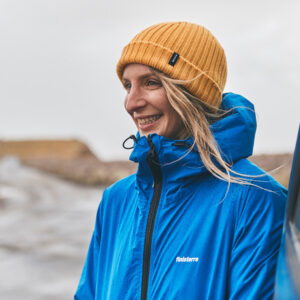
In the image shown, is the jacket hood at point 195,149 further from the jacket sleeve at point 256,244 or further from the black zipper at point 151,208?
the jacket sleeve at point 256,244

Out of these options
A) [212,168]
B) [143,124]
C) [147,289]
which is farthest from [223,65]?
[147,289]

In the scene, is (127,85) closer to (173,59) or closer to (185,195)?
(173,59)

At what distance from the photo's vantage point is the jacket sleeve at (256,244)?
1.49 metres

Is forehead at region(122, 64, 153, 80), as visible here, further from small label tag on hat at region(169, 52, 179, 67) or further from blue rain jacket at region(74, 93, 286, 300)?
blue rain jacket at region(74, 93, 286, 300)

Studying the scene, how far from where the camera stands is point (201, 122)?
1.83 metres

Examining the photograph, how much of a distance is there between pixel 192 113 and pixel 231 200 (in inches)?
17.3

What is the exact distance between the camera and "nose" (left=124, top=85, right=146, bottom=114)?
1904 millimetres

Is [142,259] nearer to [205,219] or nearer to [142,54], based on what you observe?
[205,219]

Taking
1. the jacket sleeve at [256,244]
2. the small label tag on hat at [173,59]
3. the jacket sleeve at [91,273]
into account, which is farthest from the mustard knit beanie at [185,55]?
the jacket sleeve at [91,273]

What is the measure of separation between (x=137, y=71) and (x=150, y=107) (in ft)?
0.65

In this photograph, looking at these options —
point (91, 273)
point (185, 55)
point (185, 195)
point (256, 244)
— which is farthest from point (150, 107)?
point (91, 273)

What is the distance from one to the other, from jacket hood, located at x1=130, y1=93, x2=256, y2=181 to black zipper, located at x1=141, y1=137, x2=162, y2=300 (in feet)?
0.06

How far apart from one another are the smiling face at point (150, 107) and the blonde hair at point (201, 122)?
0.03 m

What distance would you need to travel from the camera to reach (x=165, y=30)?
2.07 m
